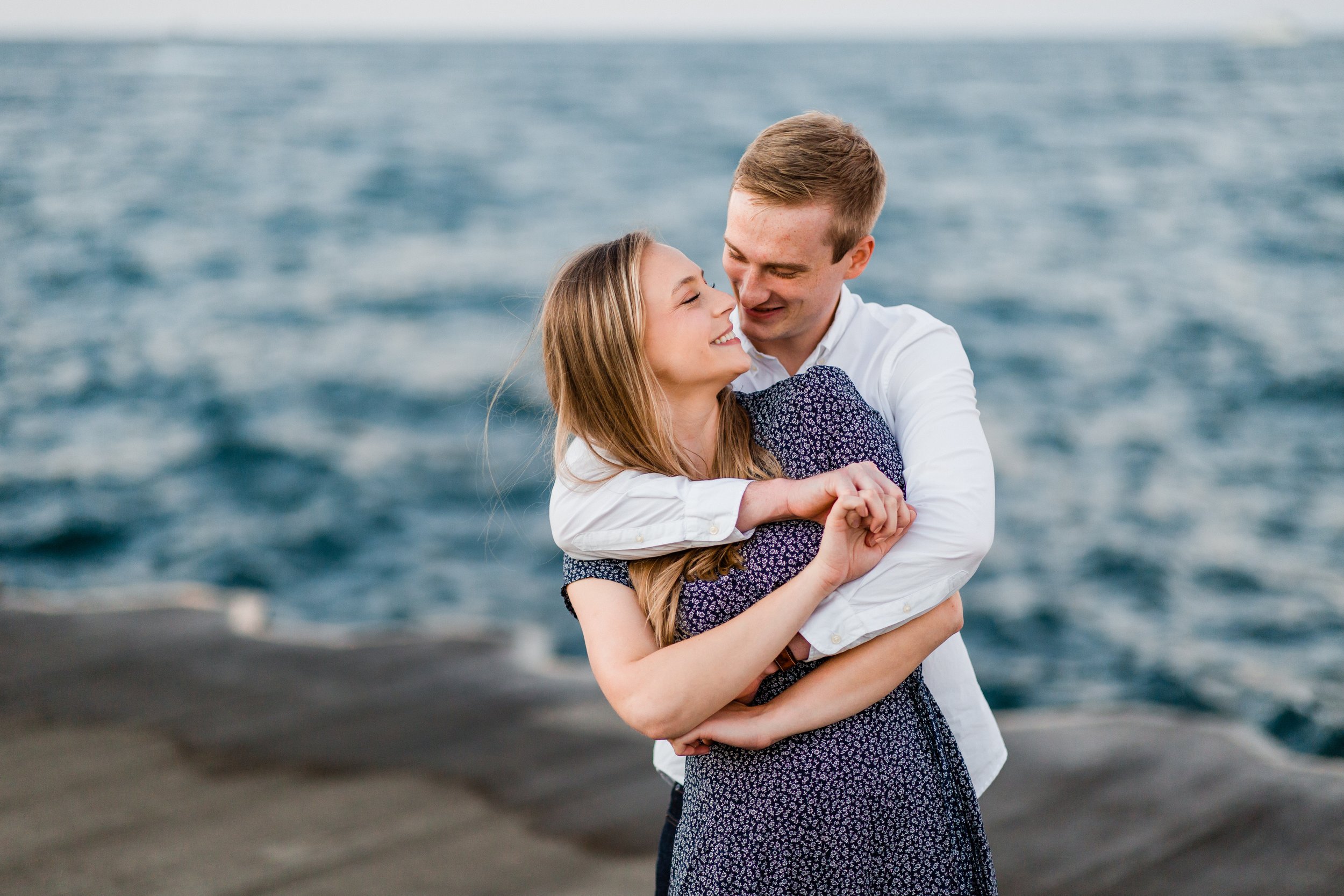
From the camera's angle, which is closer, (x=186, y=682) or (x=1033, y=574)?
(x=186, y=682)

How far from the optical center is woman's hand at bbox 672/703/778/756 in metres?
1.40

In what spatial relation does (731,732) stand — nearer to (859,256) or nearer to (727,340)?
(727,340)

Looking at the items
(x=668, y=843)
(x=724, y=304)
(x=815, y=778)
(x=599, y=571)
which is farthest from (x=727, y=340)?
(x=668, y=843)

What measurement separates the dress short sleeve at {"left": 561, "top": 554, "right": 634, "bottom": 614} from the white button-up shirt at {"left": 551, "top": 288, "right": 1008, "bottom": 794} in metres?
0.01

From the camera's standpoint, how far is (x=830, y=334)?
5.72ft

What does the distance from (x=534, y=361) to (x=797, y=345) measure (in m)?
0.52

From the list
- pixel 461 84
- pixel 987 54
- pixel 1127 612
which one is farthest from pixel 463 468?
pixel 987 54

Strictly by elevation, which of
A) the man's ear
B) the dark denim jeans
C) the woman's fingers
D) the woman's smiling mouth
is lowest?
the dark denim jeans

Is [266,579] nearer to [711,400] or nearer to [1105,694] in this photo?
[1105,694]

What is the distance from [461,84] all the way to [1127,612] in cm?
3766

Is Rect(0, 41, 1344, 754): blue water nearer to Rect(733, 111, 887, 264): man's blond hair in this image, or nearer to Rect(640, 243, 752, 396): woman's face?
Rect(640, 243, 752, 396): woman's face

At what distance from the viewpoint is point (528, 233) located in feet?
54.7

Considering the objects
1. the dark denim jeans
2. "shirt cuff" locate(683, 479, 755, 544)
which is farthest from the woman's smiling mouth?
the dark denim jeans

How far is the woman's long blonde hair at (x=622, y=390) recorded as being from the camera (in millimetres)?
1438
